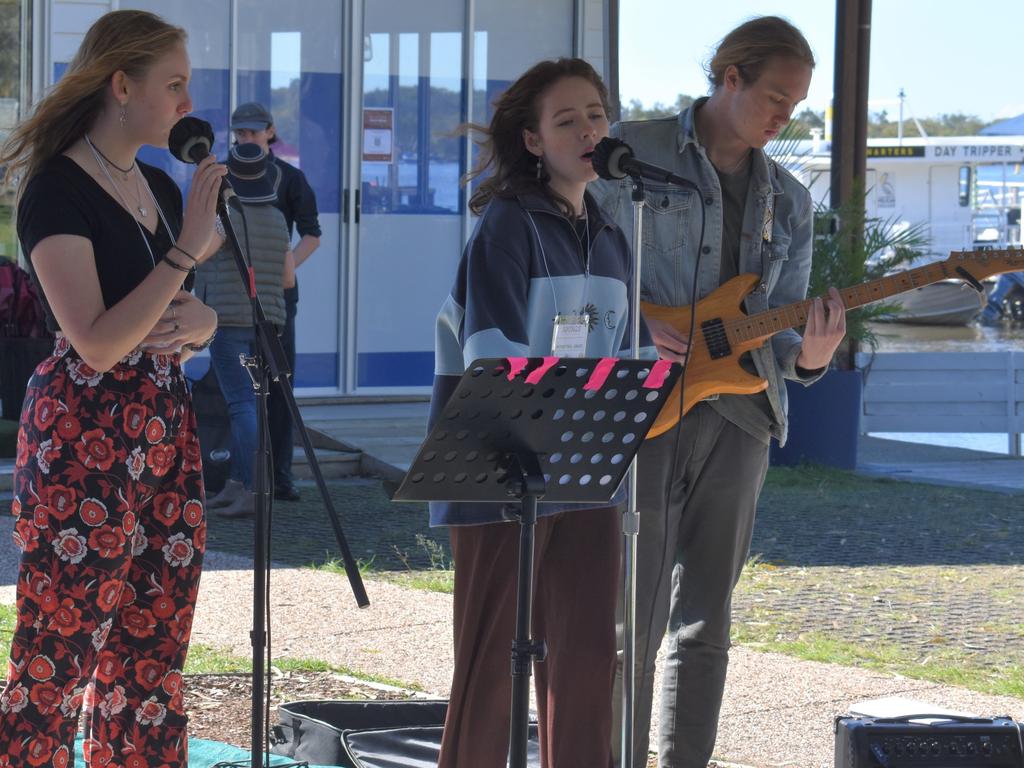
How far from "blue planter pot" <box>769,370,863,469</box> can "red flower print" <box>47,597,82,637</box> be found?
8.13m

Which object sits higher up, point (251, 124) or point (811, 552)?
point (251, 124)

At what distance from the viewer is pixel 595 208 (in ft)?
11.7

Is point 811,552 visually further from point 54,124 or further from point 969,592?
point 54,124

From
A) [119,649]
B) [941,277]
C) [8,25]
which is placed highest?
[8,25]

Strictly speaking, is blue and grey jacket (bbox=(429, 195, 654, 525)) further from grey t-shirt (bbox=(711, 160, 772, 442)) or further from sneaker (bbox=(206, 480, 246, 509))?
sneaker (bbox=(206, 480, 246, 509))

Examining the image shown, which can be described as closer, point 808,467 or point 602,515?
point 602,515

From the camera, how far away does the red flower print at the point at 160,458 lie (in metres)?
3.14

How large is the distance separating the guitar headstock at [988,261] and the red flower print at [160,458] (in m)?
2.50

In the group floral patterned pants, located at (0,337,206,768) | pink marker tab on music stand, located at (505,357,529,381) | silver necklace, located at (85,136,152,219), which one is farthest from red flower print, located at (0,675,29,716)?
pink marker tab on music stand, located at (505,357,529,381)

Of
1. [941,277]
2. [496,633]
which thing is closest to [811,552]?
[941,277]

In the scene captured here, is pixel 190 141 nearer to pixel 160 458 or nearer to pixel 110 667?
pixel 160 458

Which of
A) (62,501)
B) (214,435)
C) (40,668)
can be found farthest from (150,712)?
(214,435)

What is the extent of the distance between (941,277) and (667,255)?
1121mm

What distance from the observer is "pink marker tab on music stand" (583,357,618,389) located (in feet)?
9.67
